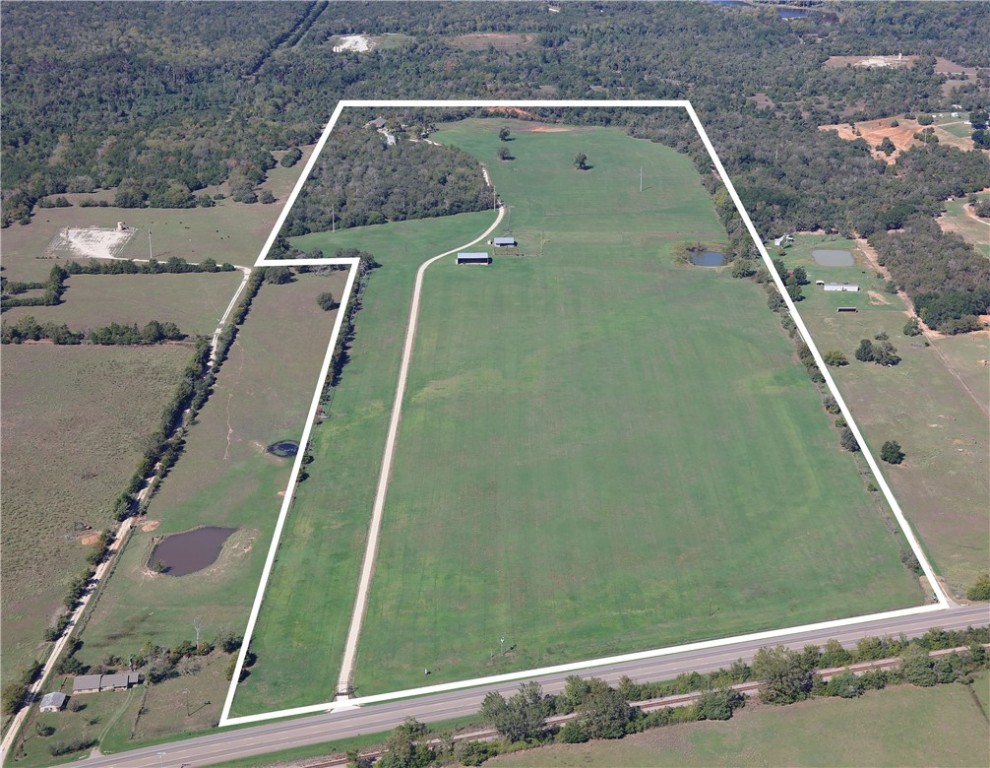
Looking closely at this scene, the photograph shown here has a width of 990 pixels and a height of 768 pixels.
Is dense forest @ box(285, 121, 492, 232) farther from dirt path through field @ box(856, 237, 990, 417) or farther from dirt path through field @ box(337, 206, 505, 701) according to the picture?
dirt path through field @ box(856, 237, 990, 417)

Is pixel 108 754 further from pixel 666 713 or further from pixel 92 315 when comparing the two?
pixel 92 315

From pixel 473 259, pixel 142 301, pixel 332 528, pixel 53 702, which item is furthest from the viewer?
pixel 473 259

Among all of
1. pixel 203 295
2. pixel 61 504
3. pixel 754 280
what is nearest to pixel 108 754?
pixel 61 504

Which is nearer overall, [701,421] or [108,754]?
[108,754]

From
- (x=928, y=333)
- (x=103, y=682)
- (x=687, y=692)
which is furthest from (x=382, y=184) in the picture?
(x=687, y=692)

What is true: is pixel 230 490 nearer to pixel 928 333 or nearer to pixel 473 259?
pixel 473 259

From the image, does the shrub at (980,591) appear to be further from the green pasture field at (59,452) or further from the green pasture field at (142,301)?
the green pasture field at (142,301)

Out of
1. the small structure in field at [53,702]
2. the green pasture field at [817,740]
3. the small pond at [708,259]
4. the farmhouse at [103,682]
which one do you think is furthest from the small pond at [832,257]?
the small structure in field at [53,702]
